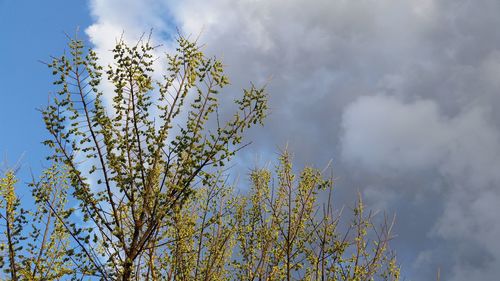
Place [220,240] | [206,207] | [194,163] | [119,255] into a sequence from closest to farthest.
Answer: [119,255] < [194,163] < [220,240] < [206,207]

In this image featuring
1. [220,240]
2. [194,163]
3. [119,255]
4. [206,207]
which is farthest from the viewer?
[206,207]

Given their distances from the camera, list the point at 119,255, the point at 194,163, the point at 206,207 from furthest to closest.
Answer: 1. the point at 206,207
2. the point at 194,163
3. the point at 119,255

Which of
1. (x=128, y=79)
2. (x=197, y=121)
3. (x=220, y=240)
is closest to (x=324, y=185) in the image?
(x=220, y=240)

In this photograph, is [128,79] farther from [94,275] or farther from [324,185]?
[324,185]

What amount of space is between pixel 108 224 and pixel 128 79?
2.47m

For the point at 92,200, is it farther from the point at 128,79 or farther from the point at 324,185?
the point at 324,185

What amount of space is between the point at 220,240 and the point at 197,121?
4.02m

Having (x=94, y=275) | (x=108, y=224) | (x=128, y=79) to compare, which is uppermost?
(x=128, y=79)

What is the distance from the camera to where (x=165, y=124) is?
28.0 ft

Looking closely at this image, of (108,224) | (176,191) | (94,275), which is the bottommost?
(94,275)

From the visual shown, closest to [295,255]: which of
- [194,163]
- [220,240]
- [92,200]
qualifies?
[220,240]

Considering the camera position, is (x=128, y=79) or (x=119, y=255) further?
(x=128, y=79)

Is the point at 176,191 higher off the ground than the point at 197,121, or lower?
lower

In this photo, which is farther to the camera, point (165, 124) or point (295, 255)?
point (295, 255)
